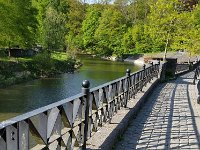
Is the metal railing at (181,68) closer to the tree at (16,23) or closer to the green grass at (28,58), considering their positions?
the green grass at (28,58)

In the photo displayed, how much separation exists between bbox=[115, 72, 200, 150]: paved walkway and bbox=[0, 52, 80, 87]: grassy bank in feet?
65.5

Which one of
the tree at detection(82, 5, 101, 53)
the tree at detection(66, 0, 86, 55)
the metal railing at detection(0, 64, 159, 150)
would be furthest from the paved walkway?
the tree at detection(66, 0, 86, 55)

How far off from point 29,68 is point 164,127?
30.3 metres

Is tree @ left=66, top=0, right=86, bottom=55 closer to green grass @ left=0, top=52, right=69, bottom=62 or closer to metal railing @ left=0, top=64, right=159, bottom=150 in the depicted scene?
green grass @ left=0, top=52, right=69, bottom=62

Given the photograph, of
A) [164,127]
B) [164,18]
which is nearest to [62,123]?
[164,127]

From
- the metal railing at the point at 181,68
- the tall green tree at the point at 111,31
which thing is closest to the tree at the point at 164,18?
the metal railing at the point at 181,68

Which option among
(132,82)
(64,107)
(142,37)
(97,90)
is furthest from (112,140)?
(142,37)

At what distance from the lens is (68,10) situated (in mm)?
88500

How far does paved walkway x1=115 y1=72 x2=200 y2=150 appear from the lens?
6.77m

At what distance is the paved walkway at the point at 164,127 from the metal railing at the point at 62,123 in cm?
77

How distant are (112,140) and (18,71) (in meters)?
29.4

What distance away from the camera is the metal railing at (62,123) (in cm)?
291

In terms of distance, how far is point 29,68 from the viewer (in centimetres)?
3697

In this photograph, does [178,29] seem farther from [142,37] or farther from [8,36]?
[142,37]
